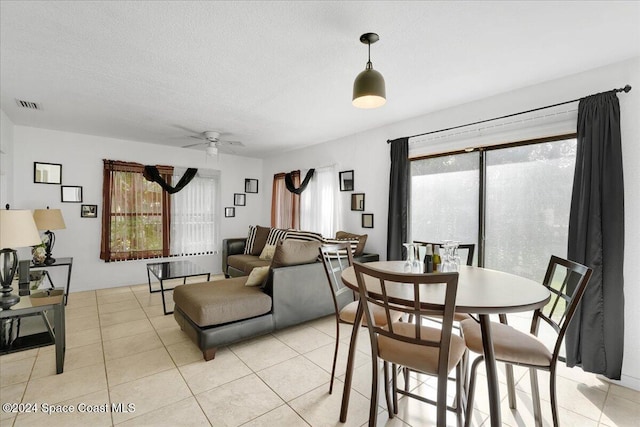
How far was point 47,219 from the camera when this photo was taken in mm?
3814

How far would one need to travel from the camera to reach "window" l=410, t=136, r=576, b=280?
2.66 metres

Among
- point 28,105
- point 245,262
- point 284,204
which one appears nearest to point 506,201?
point 245,262

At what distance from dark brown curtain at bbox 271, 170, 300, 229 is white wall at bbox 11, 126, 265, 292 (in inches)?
67.3

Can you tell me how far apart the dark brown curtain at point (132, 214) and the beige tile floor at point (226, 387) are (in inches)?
80.2

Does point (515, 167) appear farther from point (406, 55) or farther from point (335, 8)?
point (335, 8)

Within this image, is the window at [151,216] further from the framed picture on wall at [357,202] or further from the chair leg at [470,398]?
the chair leg at [470,398]

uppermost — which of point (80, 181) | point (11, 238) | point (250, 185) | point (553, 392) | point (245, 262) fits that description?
point (250, 185)

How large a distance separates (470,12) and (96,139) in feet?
17.5

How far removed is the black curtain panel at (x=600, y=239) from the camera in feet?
7.30

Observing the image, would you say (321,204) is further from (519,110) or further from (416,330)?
(416,330)

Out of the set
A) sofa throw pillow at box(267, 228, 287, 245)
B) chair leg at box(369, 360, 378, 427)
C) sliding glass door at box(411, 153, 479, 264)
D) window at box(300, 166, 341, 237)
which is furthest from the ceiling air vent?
sliding glass door at box(411, 153, 479, 264)

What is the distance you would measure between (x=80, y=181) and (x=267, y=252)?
121 inches

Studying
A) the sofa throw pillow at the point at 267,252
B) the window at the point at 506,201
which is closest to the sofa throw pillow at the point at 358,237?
the window at the point at 506,201

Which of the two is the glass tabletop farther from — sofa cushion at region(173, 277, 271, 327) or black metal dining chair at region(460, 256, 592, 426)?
black metal dining chair at region(460, 256, 592, 426)
